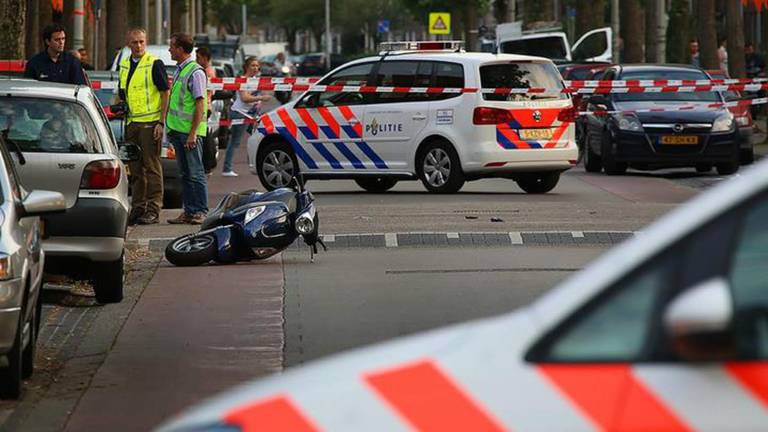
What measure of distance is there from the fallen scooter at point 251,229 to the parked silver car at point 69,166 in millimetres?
2037

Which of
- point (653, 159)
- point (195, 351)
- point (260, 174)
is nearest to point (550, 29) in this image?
point (653, 159)

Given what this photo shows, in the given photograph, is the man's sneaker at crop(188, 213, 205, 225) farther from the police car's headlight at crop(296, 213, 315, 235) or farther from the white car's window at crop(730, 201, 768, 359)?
the white car's window at crop(730, 201, 768, 359)

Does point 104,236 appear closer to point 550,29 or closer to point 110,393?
point 110,393

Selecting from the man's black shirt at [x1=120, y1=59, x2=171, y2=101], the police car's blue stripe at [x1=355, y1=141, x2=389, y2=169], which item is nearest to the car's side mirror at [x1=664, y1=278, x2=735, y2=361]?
the man's black shirt at [x1=120, y1=59, x2=171, y2=101]

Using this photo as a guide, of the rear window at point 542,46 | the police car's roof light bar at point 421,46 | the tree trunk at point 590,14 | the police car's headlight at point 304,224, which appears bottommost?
the police car's headlight at point 304,224

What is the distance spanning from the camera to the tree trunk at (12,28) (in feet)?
58.1

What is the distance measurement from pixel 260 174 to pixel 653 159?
5.60m

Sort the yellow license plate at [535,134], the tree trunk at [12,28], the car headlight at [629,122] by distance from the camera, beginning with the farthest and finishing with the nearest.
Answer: the car headlight at [629,122]
the yellow license plate at [535,134]
the tree trunk at [12,28]

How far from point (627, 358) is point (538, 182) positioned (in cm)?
1747

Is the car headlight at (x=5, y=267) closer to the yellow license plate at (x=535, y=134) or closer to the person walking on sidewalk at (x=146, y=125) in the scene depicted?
the person walking on sidewalk at (x=146, y=125)

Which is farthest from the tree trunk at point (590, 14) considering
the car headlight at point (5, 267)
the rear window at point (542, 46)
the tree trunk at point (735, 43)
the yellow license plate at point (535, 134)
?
the car headlight at point (5, 267)

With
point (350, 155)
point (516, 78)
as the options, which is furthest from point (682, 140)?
point (350, 155)

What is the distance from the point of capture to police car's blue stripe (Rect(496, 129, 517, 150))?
64.6 feet

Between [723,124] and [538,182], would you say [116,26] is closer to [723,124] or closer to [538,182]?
[723,124]
